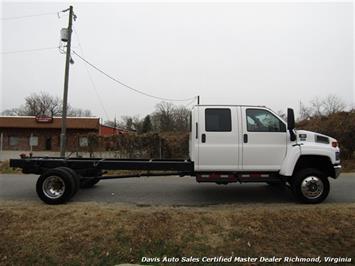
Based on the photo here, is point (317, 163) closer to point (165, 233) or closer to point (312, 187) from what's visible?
point (312, 187)

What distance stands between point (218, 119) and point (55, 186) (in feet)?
14.1

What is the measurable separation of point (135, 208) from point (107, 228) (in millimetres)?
1327

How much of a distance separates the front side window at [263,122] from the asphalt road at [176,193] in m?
1.84

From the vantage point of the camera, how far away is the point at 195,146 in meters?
7.40

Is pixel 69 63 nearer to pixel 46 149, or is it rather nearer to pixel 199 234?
pixel 199 234

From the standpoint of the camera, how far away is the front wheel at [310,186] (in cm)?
721

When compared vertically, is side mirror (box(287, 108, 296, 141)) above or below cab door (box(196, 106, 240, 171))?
above

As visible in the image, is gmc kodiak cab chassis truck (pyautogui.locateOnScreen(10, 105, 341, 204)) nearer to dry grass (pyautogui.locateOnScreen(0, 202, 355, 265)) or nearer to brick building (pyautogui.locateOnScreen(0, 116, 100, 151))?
dry grass (pyautogui.locateOnScreen(0, 202, 355, 265))

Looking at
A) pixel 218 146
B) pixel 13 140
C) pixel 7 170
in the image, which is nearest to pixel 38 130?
pixel 13 140

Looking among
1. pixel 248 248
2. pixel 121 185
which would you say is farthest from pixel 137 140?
pixel 248 248

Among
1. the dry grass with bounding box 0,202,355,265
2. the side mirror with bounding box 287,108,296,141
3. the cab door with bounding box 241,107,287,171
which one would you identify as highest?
the side mirror with bounding box 287,108,296,141

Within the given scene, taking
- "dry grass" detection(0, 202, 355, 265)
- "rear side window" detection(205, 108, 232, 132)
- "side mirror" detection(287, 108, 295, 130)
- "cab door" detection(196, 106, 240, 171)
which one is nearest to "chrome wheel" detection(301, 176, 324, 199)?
"dry grass" detection(0, 202, 355, 265)

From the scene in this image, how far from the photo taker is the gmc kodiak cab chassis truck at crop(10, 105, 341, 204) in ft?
23.8

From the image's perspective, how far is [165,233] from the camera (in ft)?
17.8
